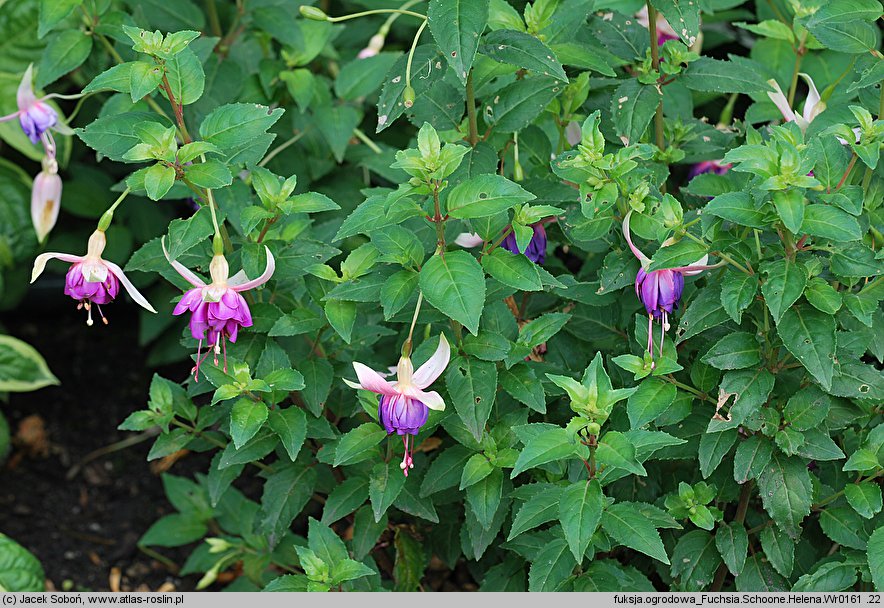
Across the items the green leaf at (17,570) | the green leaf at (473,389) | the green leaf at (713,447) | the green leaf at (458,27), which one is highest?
the green leaf at (458,27)

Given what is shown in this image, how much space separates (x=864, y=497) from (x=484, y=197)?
0.66 m

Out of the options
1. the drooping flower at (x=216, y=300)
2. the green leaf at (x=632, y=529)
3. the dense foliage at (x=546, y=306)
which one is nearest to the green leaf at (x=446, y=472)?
the dense foliage at (x=546, y=306)

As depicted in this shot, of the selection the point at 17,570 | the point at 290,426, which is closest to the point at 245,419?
the point at 290,426

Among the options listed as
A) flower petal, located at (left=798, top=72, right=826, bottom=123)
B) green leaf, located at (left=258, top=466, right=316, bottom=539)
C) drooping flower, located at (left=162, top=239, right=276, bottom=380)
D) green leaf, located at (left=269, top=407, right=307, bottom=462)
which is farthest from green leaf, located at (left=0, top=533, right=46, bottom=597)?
flower petal, located at (left=798, top=72, right=826, bottom=123)

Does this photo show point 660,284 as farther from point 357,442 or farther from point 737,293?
point 357,442

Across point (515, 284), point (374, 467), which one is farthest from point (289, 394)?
point (515, 284)

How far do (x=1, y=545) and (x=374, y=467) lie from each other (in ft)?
2.60

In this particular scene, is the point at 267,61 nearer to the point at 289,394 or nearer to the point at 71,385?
the point at 289,394

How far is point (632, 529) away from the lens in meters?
1.28

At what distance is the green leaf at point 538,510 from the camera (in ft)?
4.25

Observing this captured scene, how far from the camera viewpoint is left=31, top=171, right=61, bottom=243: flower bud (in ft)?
5.63

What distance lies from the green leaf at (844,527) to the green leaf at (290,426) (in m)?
0.75

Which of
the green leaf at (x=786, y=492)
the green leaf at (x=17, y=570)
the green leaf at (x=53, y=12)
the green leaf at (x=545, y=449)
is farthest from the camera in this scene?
the green leaf at (x=17, y=570)

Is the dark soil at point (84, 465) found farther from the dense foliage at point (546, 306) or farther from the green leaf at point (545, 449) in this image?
the green leaf at point (545, 449)
